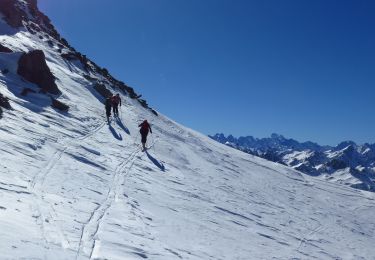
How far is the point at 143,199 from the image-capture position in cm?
1809

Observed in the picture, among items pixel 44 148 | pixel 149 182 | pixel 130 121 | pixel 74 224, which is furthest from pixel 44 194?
pixel 130 121

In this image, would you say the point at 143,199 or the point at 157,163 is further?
the point at 157,163

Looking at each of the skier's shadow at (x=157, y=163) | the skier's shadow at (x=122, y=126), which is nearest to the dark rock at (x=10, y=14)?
the skier's shadow at (x=122, y=126)

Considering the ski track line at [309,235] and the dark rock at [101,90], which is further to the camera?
the dark rock at [101,90]

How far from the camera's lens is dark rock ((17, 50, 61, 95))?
35500mm

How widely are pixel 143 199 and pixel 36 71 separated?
873 inches

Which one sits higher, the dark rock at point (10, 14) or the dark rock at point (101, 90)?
the dark rock at point (10, 14)

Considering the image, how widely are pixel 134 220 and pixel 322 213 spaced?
62.5 ft

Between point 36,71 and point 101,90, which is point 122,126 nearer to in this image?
point 36,71

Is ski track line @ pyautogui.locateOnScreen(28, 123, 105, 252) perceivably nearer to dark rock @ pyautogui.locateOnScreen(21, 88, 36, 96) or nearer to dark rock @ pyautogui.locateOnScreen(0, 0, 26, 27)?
dark rock @ pyautogui.locateOnScreen(21, 88, 36, 96)

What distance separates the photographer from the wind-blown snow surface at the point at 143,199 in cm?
1156

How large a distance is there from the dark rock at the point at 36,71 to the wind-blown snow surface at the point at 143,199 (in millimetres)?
1026

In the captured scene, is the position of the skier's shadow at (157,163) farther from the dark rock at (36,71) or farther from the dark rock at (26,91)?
the dark rock at (36,71)

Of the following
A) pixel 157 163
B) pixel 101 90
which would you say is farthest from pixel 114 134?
pixel 101 90
